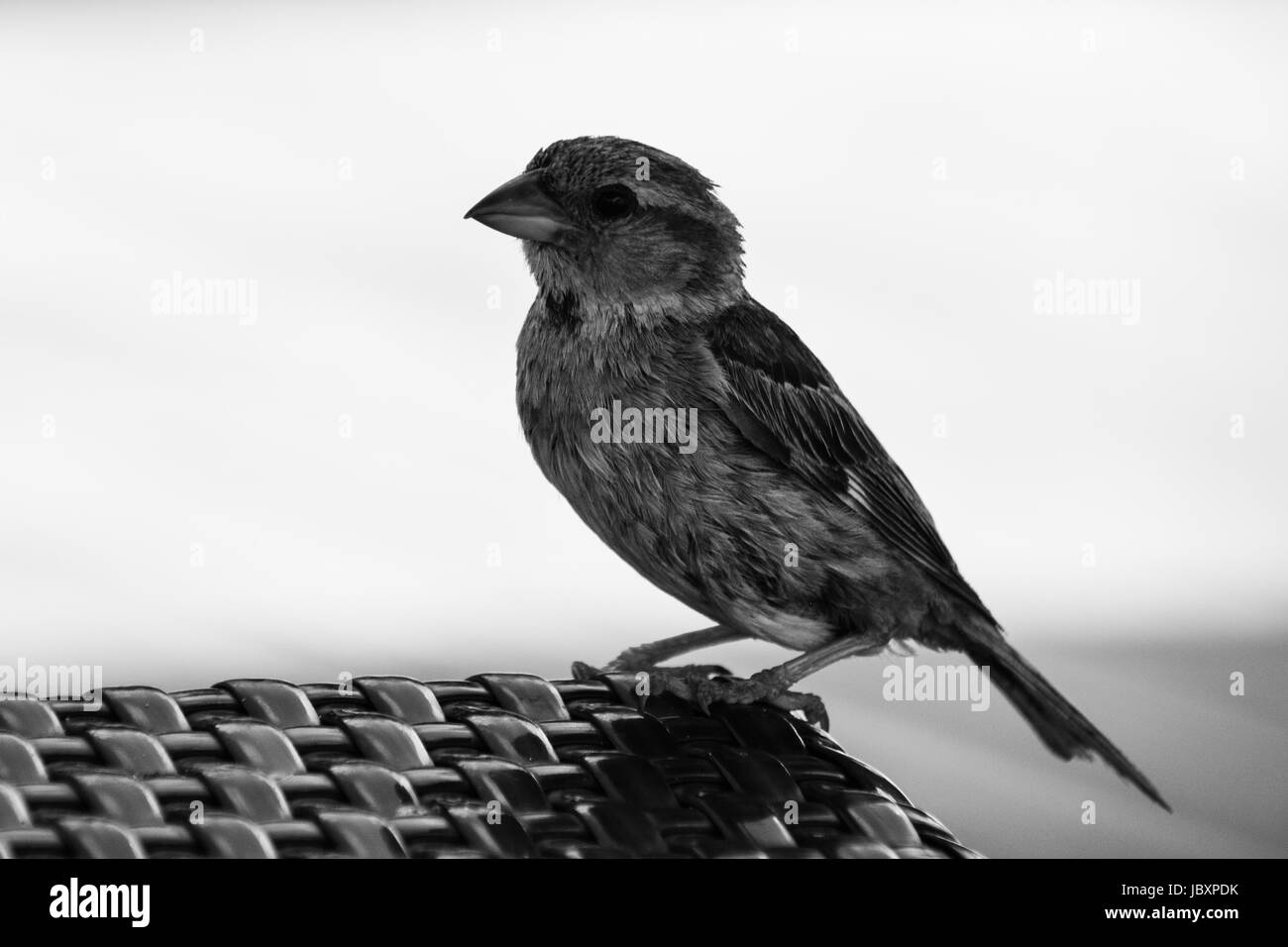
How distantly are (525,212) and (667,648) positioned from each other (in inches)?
32.2

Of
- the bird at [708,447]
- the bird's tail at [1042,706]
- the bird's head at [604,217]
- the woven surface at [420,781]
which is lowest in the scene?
the bird's tail at [1042,706]

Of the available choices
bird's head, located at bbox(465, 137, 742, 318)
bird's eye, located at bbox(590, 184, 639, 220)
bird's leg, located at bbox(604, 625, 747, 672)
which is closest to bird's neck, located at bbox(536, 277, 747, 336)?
bird's head, located at bbox(465, 137, 742, 318)

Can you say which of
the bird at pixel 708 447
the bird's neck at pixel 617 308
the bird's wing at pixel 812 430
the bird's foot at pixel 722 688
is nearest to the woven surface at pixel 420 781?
the bird's foot at pixel 722 688

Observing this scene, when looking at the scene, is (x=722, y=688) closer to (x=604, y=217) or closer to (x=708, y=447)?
(x=708, y=447)

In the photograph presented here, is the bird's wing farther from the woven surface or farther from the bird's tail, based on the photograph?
the woven surface

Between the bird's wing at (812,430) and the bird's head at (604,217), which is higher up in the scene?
the bird's head at (604,217)

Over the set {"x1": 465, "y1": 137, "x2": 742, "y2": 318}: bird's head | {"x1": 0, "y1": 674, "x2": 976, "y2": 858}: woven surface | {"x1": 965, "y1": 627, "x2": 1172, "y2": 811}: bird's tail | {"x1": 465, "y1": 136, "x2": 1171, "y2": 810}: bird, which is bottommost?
{"x1": 965, "y1": 627, "x2": 1172, "y2": 811}: bird's tail

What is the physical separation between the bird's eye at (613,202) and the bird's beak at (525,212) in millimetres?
56

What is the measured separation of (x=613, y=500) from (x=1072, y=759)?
3.42ft

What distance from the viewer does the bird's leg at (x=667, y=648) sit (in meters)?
2.48

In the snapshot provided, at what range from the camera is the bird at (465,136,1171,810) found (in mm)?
2279

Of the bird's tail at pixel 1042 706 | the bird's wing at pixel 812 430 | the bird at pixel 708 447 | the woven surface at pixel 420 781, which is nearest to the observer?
the woven surface at pixel 420 781
